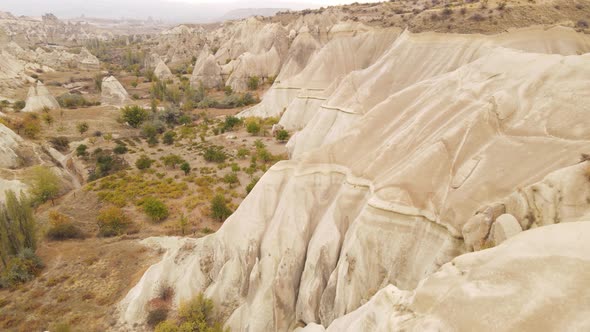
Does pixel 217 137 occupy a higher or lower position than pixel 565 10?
lower

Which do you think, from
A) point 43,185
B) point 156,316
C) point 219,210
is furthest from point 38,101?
point 156,316

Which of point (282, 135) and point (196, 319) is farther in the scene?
point (282, 135)

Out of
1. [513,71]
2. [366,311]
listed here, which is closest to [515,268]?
[366,311]

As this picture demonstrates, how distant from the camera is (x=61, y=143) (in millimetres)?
37594

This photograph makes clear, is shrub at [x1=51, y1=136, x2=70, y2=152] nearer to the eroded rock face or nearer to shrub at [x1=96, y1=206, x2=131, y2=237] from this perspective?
shrub at [x1=96, y1=206, x2=131, y2=237]

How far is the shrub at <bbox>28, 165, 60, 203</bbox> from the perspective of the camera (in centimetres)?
2512

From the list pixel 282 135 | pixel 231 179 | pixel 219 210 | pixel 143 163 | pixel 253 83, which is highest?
A: pixel 253 83

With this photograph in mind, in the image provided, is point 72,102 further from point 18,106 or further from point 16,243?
point 16,243

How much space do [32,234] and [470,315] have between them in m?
23.1

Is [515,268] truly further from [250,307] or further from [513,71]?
[250,307]

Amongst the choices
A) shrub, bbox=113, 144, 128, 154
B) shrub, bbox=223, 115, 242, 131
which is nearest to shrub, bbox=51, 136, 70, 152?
shrub, bbox=113, 144, 128, 154

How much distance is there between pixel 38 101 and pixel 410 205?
55.8m

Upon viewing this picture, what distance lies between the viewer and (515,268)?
5.02 m

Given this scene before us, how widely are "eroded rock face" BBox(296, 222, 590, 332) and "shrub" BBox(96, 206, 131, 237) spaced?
67.4 ft
